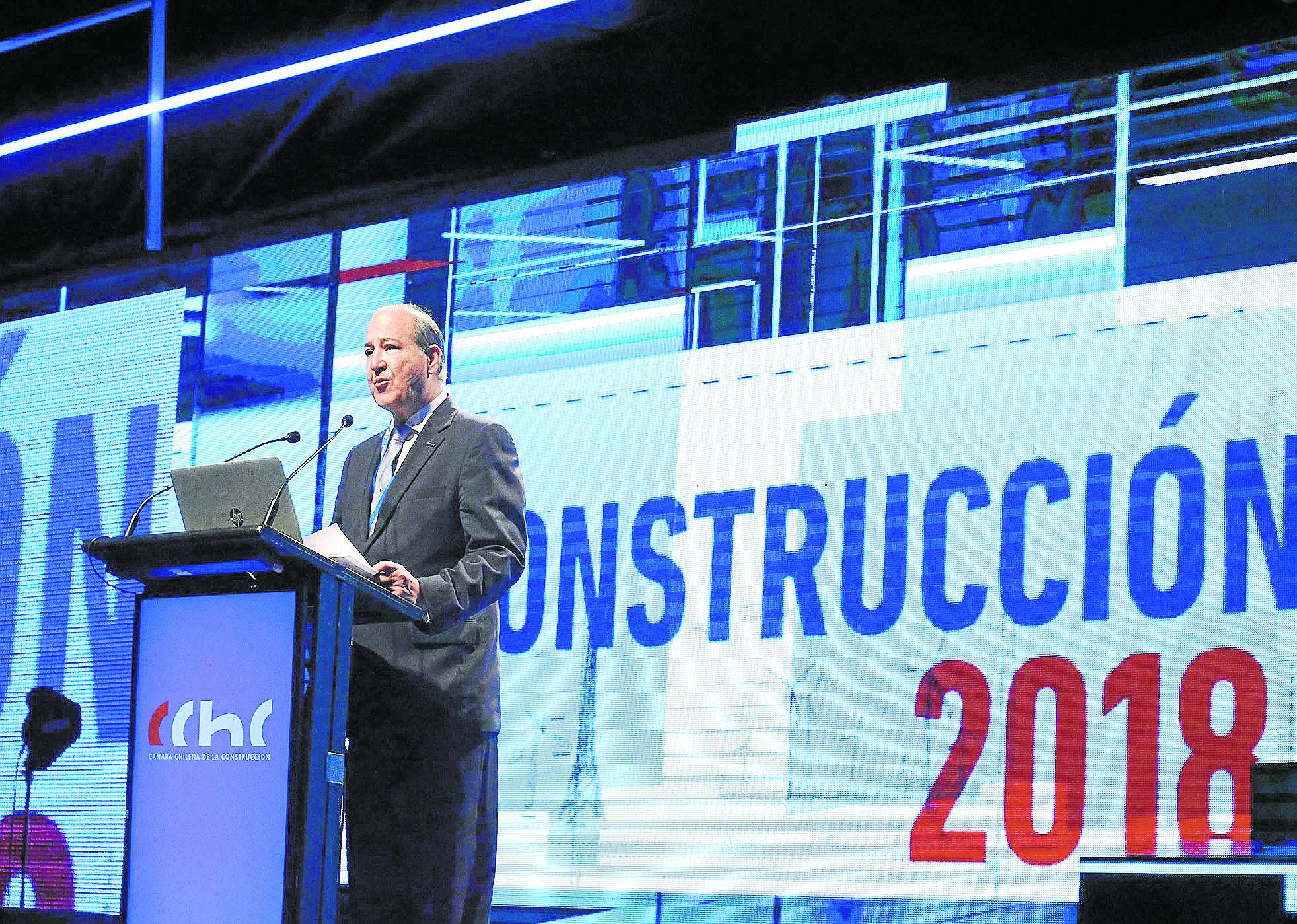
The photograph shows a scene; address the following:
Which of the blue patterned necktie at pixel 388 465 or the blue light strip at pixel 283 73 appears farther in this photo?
the blue light strip at pixel 283 73

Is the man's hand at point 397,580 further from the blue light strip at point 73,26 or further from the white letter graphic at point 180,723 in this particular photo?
the blue light strip at point 73,26

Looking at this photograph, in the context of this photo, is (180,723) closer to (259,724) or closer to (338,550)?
(259,724)

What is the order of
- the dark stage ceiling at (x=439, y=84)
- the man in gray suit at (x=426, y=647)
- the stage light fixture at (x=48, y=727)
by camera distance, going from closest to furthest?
the man in gray suit at (x=426, y=647) < the dark stage ceiling at (x=439, y=84) < the stage light fixture at (x=48, y=727)

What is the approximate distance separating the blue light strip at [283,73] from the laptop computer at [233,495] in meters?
2.26

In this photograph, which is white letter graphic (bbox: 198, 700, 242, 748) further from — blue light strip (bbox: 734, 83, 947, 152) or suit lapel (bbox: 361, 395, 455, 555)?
blue light strip (bbox: 734, 83, 947, 152)

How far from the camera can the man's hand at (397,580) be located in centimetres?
249

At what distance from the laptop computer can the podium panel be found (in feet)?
0.43

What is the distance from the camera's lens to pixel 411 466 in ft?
9.30

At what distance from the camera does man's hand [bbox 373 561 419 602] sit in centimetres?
249

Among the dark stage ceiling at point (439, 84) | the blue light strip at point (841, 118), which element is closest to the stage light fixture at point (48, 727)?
the dark stage ceiling at point (439, 84)

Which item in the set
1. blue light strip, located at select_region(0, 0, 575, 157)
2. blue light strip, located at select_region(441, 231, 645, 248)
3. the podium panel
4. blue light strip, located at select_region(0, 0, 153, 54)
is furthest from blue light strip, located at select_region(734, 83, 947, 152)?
blue light strip, located at select_region(0, 0, 153, 54)

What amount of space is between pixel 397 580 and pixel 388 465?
0.44 metres

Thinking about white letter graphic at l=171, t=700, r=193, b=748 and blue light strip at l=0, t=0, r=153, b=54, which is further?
blue light strip at l=0, t=0, r=153, b=54

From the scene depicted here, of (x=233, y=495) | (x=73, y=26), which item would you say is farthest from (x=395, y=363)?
(x=73, y=26)
